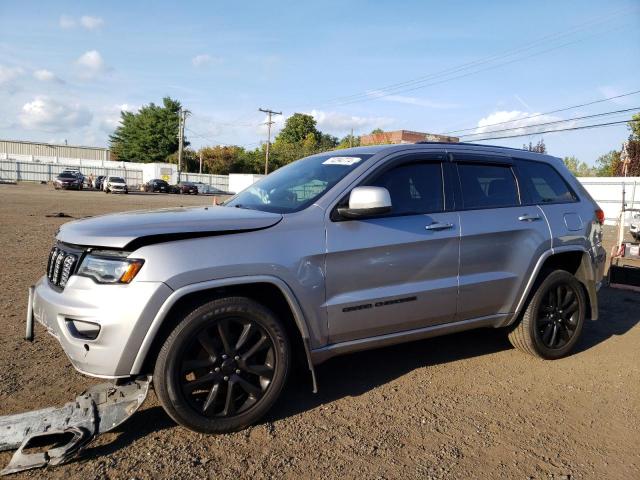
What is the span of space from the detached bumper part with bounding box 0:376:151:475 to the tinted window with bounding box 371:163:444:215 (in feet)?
6.87

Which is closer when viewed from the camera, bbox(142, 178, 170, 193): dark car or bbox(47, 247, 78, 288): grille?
bbox(47, 247, 78, 288): grille

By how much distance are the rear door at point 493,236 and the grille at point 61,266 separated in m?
Answer: 2.71

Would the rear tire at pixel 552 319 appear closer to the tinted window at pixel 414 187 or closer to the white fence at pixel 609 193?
the tinted window at pixel 414 187

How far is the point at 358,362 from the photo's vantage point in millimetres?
4371

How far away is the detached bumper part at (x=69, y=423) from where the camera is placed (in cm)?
262

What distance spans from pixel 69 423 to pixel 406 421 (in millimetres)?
2060

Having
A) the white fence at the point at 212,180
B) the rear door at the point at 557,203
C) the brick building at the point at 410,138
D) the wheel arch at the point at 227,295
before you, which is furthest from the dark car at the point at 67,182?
the wheel arch at the point at 227,295

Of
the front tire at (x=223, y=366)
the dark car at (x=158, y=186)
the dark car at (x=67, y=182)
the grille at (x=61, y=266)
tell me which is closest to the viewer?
the front tire at (x=223, y=366)

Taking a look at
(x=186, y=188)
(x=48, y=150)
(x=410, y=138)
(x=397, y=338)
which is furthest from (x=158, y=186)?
(x=397, y=338)

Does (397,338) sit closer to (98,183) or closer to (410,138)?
(410,138)

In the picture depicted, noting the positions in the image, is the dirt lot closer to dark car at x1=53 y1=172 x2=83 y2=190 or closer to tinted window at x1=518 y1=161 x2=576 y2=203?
tinted window at x1=518 y1=161 x2=576 y2=203

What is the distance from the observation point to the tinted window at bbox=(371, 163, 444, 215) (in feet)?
12.2

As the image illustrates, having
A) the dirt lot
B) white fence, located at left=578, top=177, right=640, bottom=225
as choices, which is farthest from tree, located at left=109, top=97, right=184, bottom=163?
the dirt lot

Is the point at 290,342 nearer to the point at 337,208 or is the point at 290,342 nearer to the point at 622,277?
the point at 337,208
